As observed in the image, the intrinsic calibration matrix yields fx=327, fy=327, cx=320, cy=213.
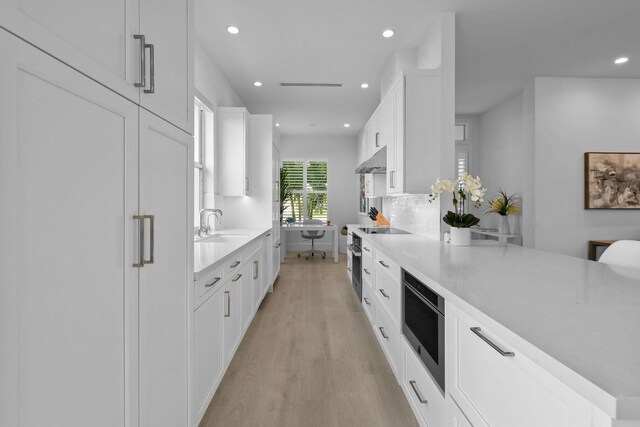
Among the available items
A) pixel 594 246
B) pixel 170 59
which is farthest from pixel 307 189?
pixel 170 59

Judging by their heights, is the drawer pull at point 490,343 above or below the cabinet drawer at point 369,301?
above

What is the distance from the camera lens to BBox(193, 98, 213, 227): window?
360 centimetres

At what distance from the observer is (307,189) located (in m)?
7.93

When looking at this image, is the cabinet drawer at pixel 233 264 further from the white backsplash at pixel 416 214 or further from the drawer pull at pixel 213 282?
the white backsplash at pixel 416 214

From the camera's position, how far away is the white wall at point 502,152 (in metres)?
5.08

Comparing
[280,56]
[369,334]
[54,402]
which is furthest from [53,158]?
[280,56]

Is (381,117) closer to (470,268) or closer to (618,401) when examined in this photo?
(470,268)

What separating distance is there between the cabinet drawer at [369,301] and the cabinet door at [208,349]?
4.37ft

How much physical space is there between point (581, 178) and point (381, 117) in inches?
118

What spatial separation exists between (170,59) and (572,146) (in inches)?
196

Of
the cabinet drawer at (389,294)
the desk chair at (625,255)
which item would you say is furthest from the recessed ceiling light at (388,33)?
the desk chair at (625,255)

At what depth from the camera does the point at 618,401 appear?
1.68 feet

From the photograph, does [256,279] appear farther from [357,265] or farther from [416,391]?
[416,391]

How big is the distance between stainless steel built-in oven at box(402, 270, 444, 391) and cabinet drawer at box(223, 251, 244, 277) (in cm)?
109
